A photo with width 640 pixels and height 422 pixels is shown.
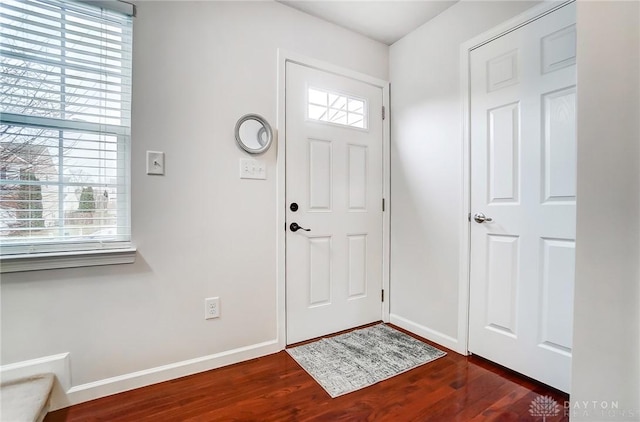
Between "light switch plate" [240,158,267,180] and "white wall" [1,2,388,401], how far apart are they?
4 centimetres

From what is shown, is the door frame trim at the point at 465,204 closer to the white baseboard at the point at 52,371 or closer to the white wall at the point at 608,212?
the white wall at the point at 608,212

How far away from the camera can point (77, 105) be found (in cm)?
150

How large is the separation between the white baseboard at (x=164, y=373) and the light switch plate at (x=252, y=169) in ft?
3.71

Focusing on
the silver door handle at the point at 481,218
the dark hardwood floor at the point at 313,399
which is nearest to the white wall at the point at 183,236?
the dark hardwood floor at the point at 313,399

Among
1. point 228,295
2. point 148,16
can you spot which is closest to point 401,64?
point 148,16

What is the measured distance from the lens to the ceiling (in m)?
2.04

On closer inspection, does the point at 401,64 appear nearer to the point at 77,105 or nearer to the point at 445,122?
the point at 445,122

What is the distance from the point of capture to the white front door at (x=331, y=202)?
6.97 ft

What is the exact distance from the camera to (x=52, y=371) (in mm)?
1422

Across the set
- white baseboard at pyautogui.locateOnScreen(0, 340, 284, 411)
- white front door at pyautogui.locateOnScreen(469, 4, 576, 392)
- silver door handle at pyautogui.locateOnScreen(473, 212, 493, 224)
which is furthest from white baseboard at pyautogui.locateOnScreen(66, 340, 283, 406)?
silver door handle at pyautogui.locateOnScreen(473, 212, 493, 224)

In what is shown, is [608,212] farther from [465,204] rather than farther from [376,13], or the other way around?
[376,13]

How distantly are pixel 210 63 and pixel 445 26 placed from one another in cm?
166

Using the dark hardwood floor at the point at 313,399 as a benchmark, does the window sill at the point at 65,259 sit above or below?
above

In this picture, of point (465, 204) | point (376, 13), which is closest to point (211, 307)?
point (465, 204)
